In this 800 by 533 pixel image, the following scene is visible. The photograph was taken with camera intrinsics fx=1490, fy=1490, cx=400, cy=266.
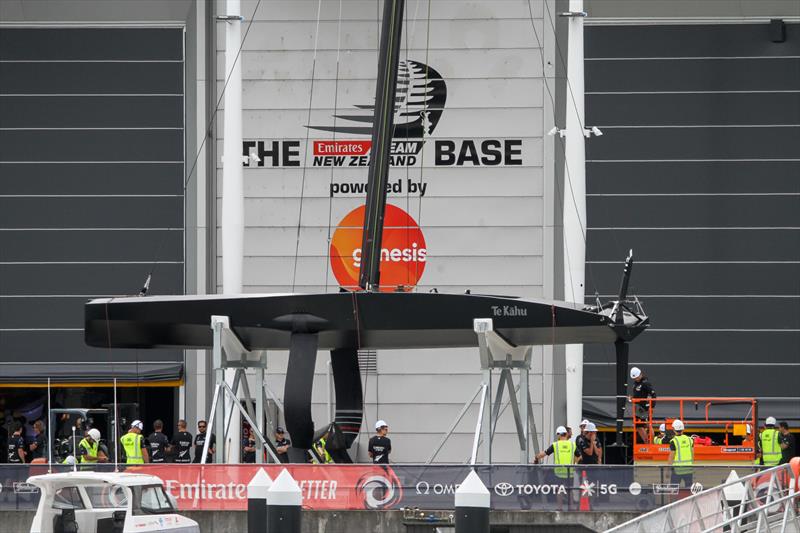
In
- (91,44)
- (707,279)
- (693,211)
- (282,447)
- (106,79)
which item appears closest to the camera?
(282,447)

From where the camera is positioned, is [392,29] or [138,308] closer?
[138,308]

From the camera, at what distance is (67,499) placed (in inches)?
731

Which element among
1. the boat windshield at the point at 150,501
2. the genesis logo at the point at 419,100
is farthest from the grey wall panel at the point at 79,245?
the boat windshield at the point at 150,501

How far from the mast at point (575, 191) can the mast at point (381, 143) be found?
8897 mm

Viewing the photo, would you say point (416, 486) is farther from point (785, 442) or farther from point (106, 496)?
point (785, 442)

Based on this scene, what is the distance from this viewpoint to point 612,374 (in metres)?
36.8

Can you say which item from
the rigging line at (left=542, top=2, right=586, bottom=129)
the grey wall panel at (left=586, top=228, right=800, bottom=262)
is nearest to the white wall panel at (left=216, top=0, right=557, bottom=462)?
the rigging line at (left=542, top=2, right=586, bottom=129)

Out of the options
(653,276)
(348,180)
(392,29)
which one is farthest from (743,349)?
(392,29)

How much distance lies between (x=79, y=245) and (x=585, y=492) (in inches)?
802

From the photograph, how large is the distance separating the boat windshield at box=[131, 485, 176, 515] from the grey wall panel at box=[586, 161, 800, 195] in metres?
20.8

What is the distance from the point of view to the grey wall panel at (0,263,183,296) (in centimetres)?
3791

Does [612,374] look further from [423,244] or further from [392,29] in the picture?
[392,29]

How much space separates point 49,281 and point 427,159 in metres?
10.1

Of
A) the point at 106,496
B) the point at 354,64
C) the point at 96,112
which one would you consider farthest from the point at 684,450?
the point at 96,112
